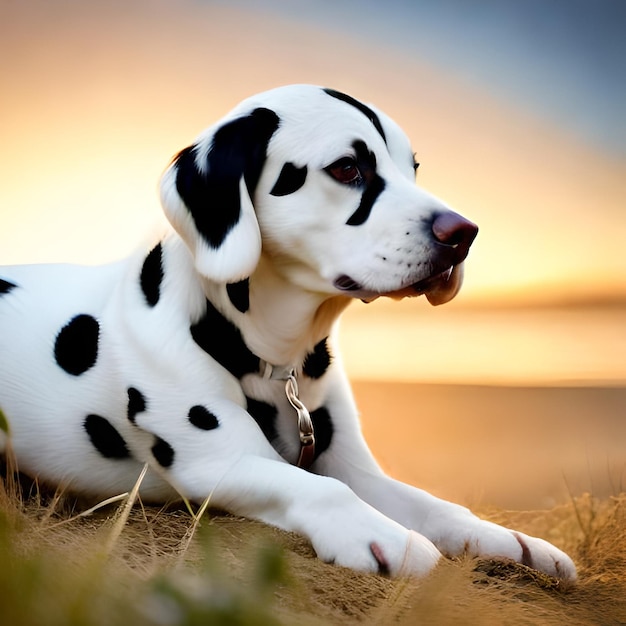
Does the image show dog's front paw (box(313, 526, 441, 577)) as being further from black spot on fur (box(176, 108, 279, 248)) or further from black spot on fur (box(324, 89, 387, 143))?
black spot on fur (box(324, 89, 387, 143))

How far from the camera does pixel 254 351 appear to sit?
2.09 m

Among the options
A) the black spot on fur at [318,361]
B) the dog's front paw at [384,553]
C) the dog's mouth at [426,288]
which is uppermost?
the dog's mouth at [426,288]

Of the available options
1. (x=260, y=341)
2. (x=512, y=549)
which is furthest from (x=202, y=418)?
(x=512, y=549)

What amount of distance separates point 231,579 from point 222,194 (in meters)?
0.97

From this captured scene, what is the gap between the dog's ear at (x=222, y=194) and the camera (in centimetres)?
188

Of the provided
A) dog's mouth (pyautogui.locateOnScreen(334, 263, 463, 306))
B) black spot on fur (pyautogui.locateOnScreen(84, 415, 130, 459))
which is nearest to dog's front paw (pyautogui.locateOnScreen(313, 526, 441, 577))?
dog's mouth (pyautogui.locateOnScreen(334, 263, 463, 306))

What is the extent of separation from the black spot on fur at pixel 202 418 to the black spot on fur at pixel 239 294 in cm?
26

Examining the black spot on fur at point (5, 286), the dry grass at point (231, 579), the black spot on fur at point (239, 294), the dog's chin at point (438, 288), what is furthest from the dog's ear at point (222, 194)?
the black spot on fur at point (5, 286)

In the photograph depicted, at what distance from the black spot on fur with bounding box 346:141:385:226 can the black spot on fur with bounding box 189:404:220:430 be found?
21.3 inches

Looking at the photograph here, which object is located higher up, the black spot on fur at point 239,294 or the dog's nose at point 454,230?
the dog's nose at point 454,230

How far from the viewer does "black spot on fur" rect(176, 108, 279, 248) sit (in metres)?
1.92

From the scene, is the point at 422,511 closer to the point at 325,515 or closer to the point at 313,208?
the point at 325,515

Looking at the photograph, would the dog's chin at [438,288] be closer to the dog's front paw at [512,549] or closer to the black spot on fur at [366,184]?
the black spot on fur at [366,184]

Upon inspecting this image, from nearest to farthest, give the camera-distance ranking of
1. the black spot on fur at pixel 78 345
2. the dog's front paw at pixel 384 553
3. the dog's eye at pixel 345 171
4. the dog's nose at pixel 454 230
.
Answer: the dog's front paw at pixel 384 553 → the dog's nose at pixel 454 230 → the dog's eye at pixel 345 171 → the black spot on fur at pixel 78 345
